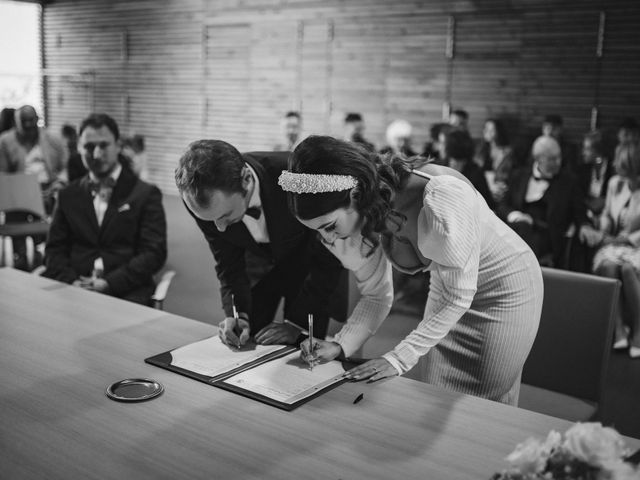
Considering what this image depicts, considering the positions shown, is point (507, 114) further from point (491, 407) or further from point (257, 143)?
point (491, 407)

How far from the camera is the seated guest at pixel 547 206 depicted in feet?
18.2

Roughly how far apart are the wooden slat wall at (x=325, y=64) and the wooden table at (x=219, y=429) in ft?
24.4

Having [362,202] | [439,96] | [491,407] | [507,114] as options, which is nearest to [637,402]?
[491,407]

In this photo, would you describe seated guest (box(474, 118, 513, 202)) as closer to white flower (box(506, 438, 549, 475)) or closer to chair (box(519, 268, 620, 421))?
chair (box(519, 268, 620, 421))

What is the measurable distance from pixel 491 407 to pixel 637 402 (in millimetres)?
2635

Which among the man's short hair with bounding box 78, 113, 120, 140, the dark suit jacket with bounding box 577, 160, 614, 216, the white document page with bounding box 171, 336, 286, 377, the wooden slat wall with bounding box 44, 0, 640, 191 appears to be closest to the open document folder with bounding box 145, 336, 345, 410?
the white document page with bounding box 171, 336, 286, 377

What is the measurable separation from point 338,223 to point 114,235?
2.22 metres

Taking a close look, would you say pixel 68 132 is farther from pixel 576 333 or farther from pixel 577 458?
pixel 577 458

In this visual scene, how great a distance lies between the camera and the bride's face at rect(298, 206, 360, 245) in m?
1.87

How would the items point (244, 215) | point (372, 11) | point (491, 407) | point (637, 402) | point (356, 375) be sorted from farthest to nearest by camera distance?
point (372, 11) < point (637, 402) < point (244, 215) < point (356, 375) < point (491, 407)

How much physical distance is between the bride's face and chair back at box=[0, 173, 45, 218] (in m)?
4.99

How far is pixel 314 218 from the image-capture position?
187cm

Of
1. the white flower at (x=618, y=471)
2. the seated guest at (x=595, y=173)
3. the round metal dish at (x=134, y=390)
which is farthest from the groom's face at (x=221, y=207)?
the seated guest at (x=595, y=173)

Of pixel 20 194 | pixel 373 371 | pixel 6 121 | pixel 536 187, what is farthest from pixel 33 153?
pixel 373 371
